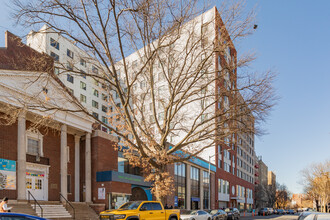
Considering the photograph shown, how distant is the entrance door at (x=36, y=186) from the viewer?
23.6 metres

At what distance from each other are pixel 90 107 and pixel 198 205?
24.6 m

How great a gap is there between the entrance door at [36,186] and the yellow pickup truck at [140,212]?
11986 millimetres

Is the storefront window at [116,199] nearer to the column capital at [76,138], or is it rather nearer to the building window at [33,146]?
the column capital at [76,138]

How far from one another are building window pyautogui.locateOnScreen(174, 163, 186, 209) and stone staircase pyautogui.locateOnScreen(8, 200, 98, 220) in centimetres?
1498

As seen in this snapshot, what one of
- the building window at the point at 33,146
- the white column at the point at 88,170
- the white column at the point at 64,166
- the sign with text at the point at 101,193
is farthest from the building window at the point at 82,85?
the sign with text at the point at 101,193

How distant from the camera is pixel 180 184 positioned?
40.3 metres

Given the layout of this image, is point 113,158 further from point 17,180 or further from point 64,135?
point 17,180

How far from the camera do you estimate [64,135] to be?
84.2 ft

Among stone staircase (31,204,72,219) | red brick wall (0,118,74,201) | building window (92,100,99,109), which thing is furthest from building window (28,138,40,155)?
building window (92,100,99,109)

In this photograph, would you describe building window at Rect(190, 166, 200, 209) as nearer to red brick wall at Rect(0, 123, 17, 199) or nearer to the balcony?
the balcony

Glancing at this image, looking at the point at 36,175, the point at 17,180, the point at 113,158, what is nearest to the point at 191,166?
the point at 113,158

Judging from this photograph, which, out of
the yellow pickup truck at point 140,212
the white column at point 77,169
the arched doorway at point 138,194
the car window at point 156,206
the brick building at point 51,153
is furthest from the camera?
the arched doorway at point 138,194

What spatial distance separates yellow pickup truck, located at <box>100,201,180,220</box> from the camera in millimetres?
13422

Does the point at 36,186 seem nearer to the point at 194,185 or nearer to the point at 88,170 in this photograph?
the point at 88,170
